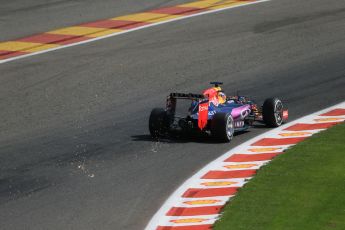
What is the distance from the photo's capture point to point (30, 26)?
Result: 3353 centimetres

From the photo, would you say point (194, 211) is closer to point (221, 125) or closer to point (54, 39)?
point (221, 125)

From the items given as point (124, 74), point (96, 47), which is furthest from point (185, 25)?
point (124, 74)

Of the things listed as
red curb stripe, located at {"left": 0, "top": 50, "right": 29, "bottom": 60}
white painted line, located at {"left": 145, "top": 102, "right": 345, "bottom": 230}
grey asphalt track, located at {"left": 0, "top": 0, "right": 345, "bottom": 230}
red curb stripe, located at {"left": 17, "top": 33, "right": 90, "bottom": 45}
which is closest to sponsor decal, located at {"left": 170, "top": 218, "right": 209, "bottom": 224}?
white painted line, located at {"left": 145, "top": 102, "right": 345, "bottom": 230}

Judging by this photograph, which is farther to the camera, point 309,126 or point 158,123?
point 309,126

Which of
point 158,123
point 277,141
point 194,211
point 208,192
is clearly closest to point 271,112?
point 277,141

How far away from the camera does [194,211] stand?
15734mm

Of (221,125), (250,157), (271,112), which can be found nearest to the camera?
(250,157)

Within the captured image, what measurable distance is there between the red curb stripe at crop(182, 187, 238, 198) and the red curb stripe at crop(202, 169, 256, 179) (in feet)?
2.68

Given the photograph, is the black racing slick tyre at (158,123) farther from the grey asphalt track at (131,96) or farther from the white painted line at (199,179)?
the white painted line at (199,179)

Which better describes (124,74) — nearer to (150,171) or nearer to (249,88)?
(249,88)

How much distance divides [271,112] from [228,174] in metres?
3.73

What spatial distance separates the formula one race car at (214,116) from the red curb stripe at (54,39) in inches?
411

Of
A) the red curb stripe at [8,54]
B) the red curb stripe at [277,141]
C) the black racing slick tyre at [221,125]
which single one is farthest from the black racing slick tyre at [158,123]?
the red curb stripe at [8,54]

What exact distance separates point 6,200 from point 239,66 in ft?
39.9
